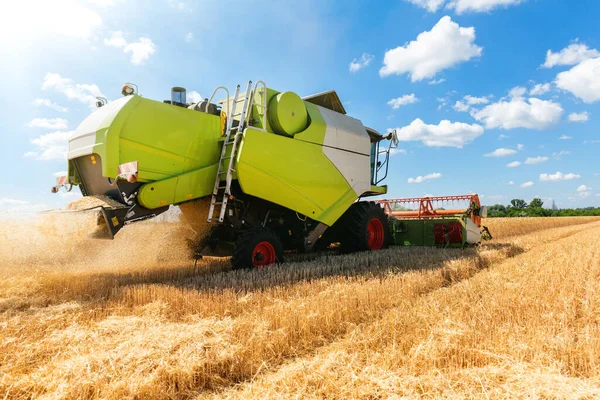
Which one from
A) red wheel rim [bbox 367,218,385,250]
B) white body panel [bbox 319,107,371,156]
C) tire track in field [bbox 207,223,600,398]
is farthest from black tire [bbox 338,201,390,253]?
tire track in field [bbox 207,223,600,398]

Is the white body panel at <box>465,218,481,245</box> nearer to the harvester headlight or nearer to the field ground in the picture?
the field ground

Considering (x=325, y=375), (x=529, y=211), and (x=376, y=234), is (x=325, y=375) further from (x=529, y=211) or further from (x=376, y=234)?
(x=529, y=211)

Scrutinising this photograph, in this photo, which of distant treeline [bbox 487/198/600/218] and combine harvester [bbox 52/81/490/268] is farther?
distant treeline [bbox 487/198/600/218]

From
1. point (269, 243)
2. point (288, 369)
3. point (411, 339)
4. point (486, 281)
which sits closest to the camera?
point (288, 369)

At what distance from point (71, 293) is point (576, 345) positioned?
455cm

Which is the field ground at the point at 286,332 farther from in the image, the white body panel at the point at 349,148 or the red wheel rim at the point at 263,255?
the white body panel at the point at 349,148

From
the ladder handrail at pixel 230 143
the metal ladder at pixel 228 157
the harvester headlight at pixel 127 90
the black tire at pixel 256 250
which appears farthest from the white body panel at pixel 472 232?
the harvester headlight at pixel 127 90

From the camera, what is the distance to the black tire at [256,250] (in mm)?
5352

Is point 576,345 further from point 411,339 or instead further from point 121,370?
point 121,370

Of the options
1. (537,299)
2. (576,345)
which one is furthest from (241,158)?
(576,345)

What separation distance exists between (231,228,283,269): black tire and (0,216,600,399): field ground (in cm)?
41

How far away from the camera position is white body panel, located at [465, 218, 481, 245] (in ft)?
28.0

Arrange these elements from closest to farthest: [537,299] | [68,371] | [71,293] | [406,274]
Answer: [68,371] → [537,299] → [71,293] → [406,274]

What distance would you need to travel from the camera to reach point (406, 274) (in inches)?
199
